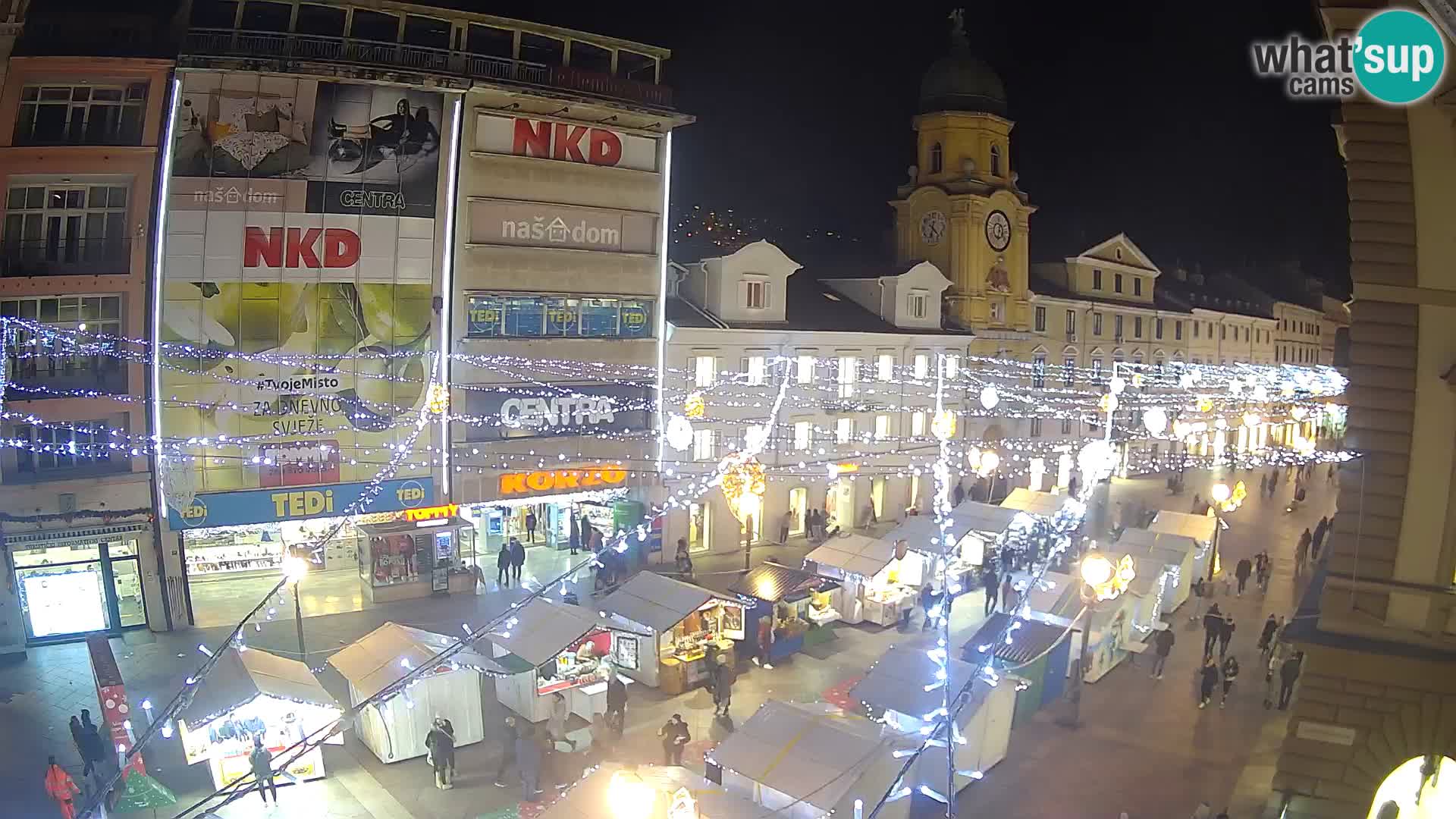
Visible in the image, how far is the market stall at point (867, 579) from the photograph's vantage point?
21328 millimetres

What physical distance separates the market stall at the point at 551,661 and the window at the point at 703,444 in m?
10.5

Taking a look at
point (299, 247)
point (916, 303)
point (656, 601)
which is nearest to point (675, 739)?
point (656, 601)

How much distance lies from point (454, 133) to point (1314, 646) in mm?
20380

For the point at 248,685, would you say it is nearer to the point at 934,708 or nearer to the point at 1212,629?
the point at 934,708

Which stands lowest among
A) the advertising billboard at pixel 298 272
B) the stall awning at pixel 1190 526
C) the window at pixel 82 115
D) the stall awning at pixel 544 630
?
the stall awning at pixel 544 630

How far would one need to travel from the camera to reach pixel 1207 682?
56.4ft

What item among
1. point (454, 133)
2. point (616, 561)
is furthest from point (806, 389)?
point (454, 133)

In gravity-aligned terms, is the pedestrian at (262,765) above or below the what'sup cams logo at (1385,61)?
below

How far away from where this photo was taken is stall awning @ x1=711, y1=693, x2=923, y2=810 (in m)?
11.6

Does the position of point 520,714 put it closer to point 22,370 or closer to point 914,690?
point 914,690

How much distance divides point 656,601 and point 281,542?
495 inches

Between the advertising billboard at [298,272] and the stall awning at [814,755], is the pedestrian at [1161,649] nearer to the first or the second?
the stall awning at [814,755]

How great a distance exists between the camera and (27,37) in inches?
751

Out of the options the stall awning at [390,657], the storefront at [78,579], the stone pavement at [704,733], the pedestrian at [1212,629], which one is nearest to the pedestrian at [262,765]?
the stone pavement at [704,733]
